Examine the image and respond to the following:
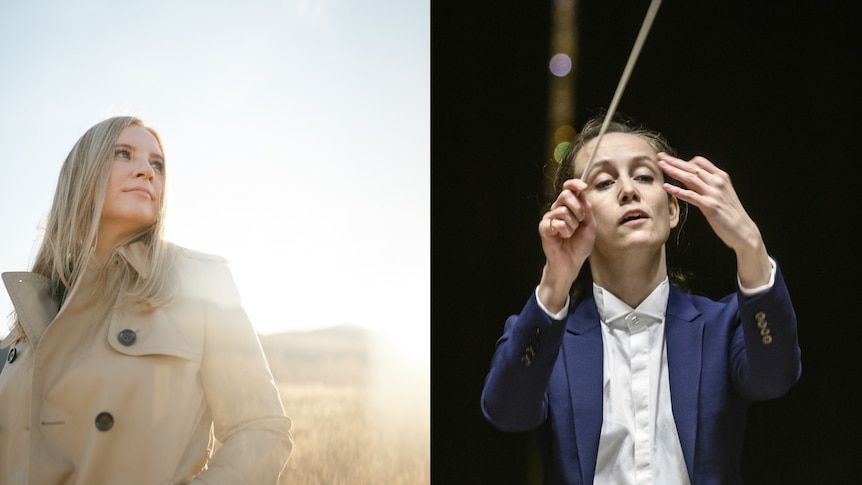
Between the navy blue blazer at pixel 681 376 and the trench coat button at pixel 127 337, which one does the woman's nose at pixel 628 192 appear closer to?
the navy blue blazer at pixel 681 376

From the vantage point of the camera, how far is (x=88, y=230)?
2.01 meters

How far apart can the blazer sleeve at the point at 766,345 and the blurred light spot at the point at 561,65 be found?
0.69m

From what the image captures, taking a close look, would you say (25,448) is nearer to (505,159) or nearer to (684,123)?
(505,159)

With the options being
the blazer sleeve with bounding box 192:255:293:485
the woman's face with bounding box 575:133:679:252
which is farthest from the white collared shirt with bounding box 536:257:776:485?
the blazer sleeve with bounding box 192:255:293:485

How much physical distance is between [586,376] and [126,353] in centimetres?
93

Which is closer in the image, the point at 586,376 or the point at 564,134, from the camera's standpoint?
the point at 586,376

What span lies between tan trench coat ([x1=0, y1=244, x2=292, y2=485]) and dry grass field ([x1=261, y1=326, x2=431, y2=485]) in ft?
0.18

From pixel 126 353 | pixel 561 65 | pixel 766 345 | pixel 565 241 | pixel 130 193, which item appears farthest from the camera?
pixel 561 65

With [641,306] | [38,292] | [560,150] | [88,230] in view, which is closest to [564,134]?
[560,150]

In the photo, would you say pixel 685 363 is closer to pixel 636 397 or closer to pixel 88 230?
pixel 636 397

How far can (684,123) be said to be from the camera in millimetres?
2082

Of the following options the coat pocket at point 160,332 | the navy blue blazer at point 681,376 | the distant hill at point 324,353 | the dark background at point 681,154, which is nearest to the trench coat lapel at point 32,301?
the coat pocket at point 160,332

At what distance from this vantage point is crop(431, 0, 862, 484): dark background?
200 cm

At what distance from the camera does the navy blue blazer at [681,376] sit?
171cm
